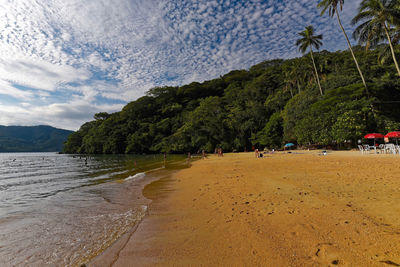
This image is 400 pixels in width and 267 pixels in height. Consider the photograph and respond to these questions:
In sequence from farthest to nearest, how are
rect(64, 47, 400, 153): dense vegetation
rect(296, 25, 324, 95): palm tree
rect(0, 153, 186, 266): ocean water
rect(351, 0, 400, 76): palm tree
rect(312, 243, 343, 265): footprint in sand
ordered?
1. rect(296, 25, 324, 95): palm tree
2. rect(64, 47, 400, 153): dense vegetation
3. rect(351, 0, 400, 76): palm tree
4. rect(0, 153, 186, 266): ocean water
5. rect(312, 243, 343, 265): footprint in sand

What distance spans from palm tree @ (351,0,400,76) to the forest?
97 mm

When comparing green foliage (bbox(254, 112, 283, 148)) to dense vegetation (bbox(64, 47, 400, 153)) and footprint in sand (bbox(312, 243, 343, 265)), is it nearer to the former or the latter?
dense vegetation (bbox(64, 47, 400, 153))

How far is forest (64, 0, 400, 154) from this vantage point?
21.8 m

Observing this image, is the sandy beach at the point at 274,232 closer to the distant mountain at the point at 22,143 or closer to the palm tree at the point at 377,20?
the palm tree at the point at 377,20

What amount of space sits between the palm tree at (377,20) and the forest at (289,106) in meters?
0.10

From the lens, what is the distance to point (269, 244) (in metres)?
2.92

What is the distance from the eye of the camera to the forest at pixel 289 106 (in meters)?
21.8

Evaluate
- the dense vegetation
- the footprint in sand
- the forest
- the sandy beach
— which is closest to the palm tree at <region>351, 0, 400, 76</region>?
the forest

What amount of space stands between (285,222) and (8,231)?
21.8 feet

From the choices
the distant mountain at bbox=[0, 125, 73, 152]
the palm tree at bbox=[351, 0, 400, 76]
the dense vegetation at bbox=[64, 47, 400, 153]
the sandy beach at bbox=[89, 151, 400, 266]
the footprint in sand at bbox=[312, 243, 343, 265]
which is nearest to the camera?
the footprint in sand at bbox=[312, 243, 343, 265]

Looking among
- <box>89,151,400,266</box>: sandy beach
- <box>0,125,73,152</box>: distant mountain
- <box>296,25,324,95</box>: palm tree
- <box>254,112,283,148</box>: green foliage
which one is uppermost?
<box>296,25,324,95</box>: palm tree

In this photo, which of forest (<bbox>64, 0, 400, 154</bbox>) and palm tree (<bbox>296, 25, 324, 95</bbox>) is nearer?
forest (<bbox>64, 0, 400, 154</bbox>)

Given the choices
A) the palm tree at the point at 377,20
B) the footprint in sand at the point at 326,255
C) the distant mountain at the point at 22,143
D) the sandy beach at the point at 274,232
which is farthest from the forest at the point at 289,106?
the distant mountain at the point at 22,143

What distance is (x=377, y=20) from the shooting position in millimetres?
20375
